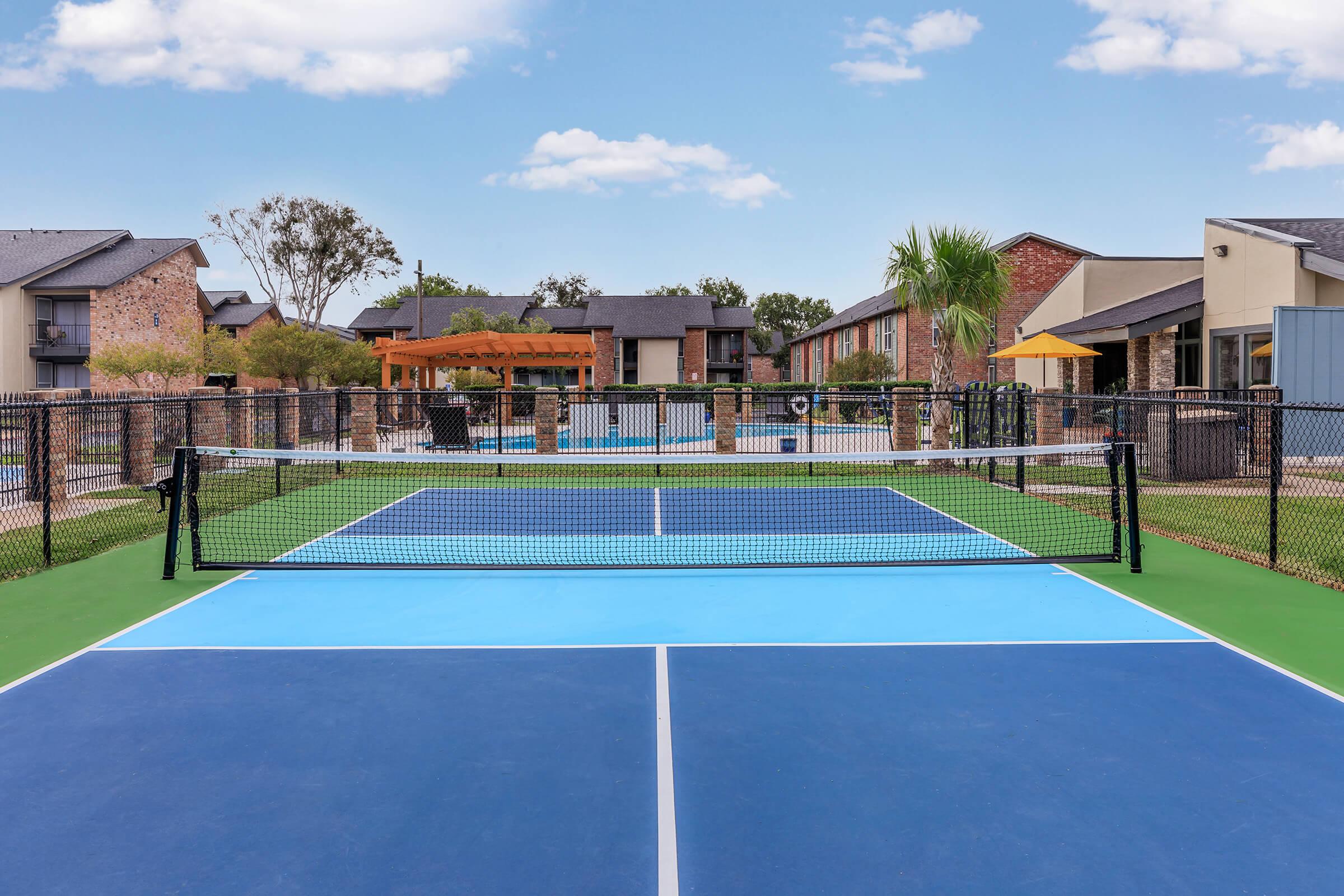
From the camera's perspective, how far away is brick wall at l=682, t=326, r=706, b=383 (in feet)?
195

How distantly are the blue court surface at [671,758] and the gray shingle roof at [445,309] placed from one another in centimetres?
5806

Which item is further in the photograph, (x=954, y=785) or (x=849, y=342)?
(x=849, y=342)

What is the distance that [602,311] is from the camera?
59.1 m

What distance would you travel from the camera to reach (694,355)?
59.5 m

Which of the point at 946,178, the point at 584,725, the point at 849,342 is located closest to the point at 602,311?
the point at 849,342

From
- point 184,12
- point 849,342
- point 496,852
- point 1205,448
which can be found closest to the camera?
point 496,852

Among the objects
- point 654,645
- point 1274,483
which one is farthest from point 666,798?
point 1274,483

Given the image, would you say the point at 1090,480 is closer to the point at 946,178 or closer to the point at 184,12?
the point at 946,178

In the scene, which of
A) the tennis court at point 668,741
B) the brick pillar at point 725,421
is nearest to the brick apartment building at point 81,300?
the brick pillar at point 725,421

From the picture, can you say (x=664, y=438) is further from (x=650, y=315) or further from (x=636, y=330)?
(x=650, y=315)

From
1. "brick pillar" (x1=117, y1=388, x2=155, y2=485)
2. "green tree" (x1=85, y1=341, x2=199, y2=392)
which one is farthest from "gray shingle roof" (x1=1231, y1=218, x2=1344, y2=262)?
"green tree" (x1=85, y1=341, x2=199, y2=392)

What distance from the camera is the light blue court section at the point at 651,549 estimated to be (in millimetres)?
9773

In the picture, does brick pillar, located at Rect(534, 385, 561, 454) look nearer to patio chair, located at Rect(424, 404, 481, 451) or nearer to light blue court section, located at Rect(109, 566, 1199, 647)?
patio chair, located at Rect(424, 404, 481, 451)

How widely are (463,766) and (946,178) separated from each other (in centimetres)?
2791
